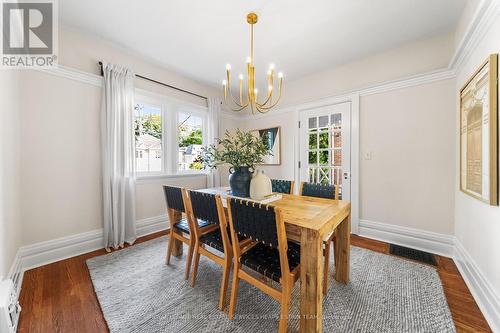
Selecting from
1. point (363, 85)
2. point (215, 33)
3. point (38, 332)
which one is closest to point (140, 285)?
point (38, 332)

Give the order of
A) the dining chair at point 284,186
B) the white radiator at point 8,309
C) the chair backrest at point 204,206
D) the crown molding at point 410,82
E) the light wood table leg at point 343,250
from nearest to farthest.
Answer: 1. the white radiator at point 8,309
2. the chair backrest at point 204,206
3. the light wood table leg at point 343,250
4. the crown molding at point 410,82
5. the dining chair at point 284,186

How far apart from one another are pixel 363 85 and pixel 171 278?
3462mm

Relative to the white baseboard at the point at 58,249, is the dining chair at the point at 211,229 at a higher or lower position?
higher

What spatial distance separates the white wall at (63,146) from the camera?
6.73ft

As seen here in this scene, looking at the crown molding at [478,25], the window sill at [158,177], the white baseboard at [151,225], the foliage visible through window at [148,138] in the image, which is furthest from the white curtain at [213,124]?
the crown molding at [478,25]

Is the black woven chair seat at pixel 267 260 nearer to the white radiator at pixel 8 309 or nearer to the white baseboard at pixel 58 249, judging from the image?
the white radiator at pixel 8 309

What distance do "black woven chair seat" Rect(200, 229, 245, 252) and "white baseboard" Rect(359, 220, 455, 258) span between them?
2156 millimetres

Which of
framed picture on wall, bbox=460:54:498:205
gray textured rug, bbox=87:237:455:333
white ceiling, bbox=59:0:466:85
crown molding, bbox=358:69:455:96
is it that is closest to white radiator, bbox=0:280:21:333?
gray textured rug, bbox=87:237:455:333

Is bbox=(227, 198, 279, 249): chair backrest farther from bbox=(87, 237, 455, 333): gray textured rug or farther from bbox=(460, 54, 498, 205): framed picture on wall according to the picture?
bbox=(460, 54, 498, 205): framed picture on wall

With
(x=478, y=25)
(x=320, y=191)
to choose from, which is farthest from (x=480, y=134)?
(x=320, y=191)

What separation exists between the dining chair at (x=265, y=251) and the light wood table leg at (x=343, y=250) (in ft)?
1.66

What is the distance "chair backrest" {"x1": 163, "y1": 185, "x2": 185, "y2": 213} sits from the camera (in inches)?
75.4

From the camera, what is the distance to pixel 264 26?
218 cm

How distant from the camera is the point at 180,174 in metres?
3.41
